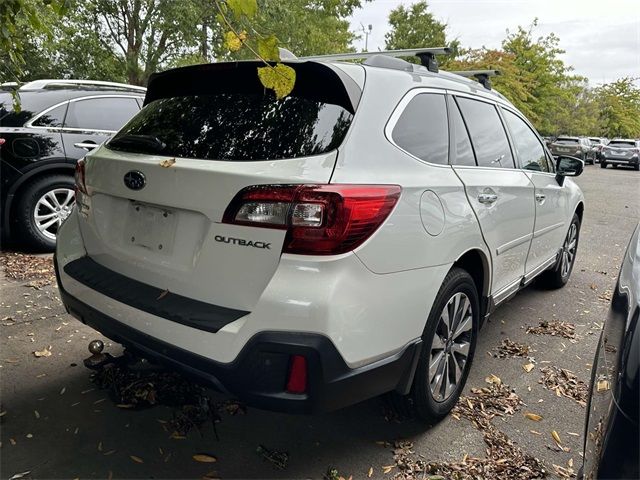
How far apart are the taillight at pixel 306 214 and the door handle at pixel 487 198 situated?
3.71ft

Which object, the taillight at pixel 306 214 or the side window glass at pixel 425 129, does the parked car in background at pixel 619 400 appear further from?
the side window glass at pixel 425 129

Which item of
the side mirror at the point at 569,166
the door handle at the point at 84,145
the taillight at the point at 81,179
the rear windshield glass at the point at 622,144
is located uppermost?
the rear windshield glass at the point at 622,144

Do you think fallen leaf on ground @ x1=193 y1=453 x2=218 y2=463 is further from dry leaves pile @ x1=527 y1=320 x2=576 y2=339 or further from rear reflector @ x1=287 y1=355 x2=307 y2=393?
dry leaves pile @ x1=527 y1=320 x2=576 y2=339

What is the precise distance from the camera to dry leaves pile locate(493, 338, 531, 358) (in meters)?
3.62

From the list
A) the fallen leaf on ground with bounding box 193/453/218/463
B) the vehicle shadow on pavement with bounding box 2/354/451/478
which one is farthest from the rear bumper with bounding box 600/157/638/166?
the fallen leaf on ground with bounding box 193/453/218/463

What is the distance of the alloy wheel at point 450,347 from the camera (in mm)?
2578

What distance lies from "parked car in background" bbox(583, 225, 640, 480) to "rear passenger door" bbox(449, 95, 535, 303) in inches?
47.3

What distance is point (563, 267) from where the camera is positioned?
17.0ft

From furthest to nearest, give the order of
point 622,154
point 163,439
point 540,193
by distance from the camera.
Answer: point 622,154 < point 540,193 < point 163,439

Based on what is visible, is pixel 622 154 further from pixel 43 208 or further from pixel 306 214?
pixel 306 214

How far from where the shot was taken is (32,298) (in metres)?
4.14

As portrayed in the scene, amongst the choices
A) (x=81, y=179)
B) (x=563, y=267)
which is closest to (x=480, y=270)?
(x=81, y=179)

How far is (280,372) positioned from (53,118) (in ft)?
15.2

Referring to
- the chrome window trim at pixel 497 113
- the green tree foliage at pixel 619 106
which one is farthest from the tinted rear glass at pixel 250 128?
the green tree foliage at pixel 619 106
